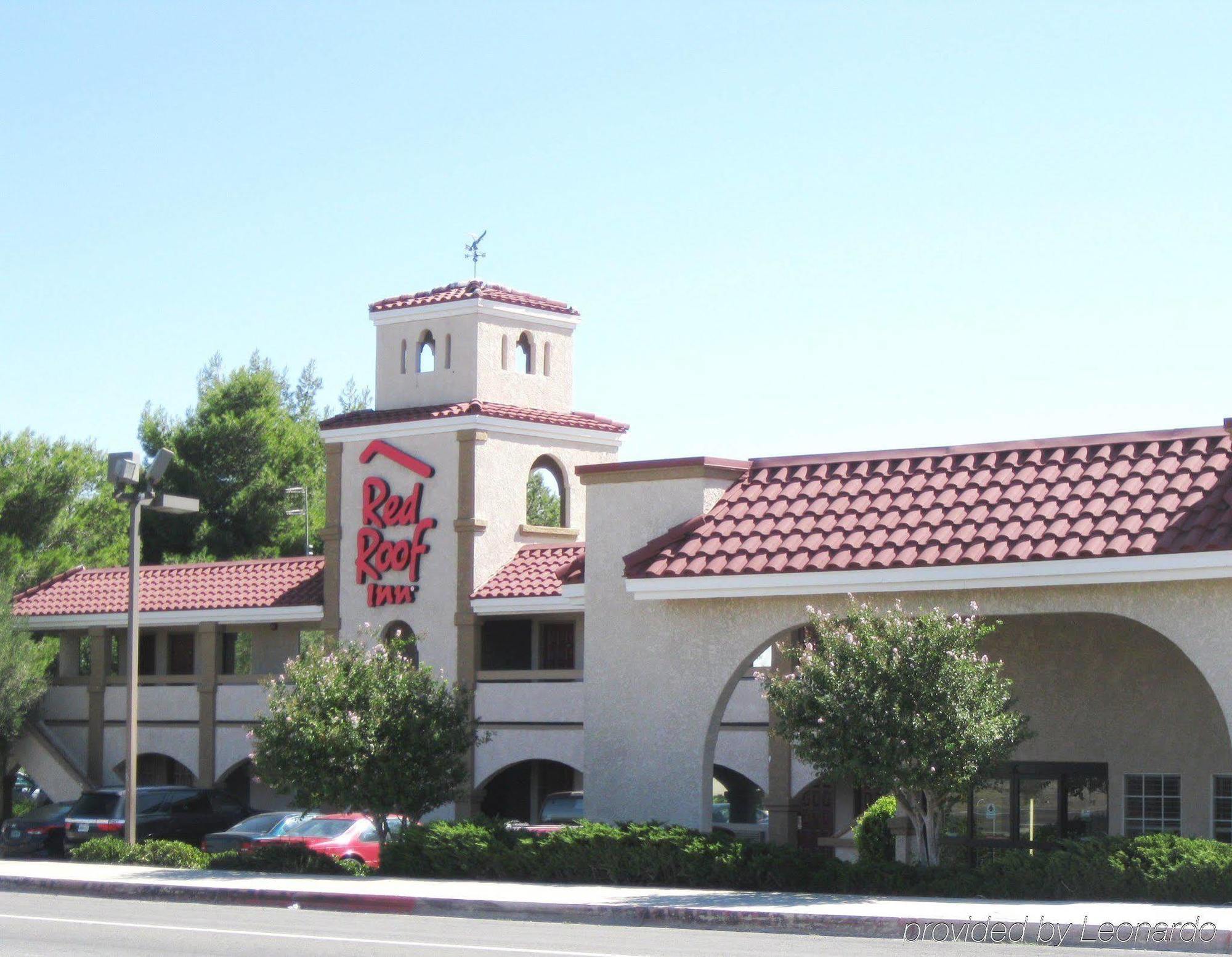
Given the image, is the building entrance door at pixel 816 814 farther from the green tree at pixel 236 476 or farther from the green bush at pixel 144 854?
the green tree at pixel 236 476

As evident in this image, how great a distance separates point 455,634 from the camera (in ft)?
112

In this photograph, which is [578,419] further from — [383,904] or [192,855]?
[383,904]

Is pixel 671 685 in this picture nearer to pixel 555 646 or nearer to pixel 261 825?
pixel 261 825

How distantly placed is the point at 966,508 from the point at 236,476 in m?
39.8

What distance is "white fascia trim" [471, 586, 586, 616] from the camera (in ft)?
106

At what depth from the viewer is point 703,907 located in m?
17.3

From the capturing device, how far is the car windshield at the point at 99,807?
104 ft

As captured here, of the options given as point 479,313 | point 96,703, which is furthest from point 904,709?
point 96,703

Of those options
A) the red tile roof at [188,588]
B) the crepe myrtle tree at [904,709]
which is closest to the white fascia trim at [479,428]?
the red tile roof at [188,588]

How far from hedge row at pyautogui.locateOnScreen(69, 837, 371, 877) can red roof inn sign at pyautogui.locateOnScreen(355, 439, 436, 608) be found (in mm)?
9509

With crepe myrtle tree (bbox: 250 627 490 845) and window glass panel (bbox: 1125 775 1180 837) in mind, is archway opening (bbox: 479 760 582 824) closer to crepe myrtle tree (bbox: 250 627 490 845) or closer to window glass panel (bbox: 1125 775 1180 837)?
crepe myrtle tree (bbox: 250 627 490 845)

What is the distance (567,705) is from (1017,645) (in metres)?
11.6

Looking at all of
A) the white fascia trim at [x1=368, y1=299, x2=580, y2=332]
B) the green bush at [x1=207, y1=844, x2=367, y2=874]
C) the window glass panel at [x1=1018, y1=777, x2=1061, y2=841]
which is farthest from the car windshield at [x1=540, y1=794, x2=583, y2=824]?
the white fascia trim at [x1=368, y1=299, x2=580, y2=332]

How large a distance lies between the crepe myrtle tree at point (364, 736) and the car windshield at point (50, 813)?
10731 mm
